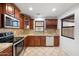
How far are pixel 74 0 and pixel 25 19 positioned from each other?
479 centimetres

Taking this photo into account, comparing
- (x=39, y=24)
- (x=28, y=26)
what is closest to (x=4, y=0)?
(x=28, y=26)

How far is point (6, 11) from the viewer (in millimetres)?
2461

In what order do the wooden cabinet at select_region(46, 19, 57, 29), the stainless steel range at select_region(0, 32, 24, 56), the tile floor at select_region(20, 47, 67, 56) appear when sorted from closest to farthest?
the stainless steel range at select_region(0, 32, 24, 56)
the tile floor at select_region(20, 47, 67, 56)
the wooden cabinet at select_region(46, 19, 57, 29)

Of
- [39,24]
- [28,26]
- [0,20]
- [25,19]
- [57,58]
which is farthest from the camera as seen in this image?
[39,24]

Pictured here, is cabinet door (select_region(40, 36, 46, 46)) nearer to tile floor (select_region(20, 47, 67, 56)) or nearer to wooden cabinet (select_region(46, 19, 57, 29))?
Answer: wooden cabinet (select_region(46, 19, 57, 29))

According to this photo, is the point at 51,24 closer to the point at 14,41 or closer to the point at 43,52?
the point at 43,52

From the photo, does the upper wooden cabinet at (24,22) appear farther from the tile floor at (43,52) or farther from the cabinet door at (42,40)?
the tile floor at (43,52)

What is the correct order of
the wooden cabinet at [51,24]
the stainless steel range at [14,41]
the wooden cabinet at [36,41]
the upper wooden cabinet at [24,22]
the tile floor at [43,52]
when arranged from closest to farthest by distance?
1. the stainless steel range at [14,41]
2. the tile floor at [43,52]
3. the upper wooden cabinet at [24,22]
4. the wooden cabinet at [36,41]
5. the wooden cabinet at [51,24]

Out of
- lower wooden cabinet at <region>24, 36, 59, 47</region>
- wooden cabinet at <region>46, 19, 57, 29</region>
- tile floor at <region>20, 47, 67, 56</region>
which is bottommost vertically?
tile floor at <region>20, 47, 67, 56</region>

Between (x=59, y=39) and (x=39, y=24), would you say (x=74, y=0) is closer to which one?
(x=59, y=39)

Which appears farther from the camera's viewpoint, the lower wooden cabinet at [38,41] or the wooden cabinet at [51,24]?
the wooden cabinet at [51,24]

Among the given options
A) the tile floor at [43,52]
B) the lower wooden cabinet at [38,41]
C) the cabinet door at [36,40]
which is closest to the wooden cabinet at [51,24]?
the lower wooden cabinet at [38,41]

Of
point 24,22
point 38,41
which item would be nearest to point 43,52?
point 38,41

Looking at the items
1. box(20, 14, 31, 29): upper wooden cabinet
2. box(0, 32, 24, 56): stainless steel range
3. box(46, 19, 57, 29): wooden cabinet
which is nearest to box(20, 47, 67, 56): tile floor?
box(0, 32, 24, 56): stainless steel range
